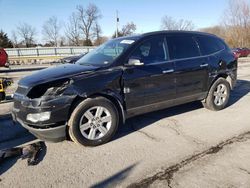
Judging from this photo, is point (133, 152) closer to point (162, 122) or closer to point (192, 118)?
point (162, 122)

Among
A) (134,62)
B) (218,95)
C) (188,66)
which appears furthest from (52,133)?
(218,95)

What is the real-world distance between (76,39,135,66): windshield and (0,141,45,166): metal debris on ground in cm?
171

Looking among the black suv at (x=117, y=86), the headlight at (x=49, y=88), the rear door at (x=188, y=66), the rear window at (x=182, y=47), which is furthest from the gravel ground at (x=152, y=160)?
the rear window at (x=182, y=47)

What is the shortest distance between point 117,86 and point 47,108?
119 centimetres

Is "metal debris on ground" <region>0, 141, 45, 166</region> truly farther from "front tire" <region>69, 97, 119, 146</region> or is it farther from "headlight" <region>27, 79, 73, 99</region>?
"headlight" <region>27, 79, 73, 99</region>

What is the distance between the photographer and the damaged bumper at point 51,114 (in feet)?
12.5

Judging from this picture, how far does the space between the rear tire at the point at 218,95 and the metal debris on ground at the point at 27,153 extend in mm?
3720

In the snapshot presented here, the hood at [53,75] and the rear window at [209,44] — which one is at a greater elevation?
the rear window at [209,44]

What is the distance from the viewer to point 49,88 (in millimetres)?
3992

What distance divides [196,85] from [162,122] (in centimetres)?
110

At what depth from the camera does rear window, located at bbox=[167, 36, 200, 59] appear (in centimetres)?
522

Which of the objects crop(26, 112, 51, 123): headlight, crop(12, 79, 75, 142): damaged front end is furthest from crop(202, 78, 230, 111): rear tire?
crop(26, 112, 51, 123): headlight

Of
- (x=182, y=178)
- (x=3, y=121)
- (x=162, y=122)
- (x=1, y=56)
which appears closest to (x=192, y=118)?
(x=162, y=122)

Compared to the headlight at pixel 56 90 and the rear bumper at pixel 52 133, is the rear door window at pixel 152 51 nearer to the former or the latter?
the headlight at pixel 56 90
